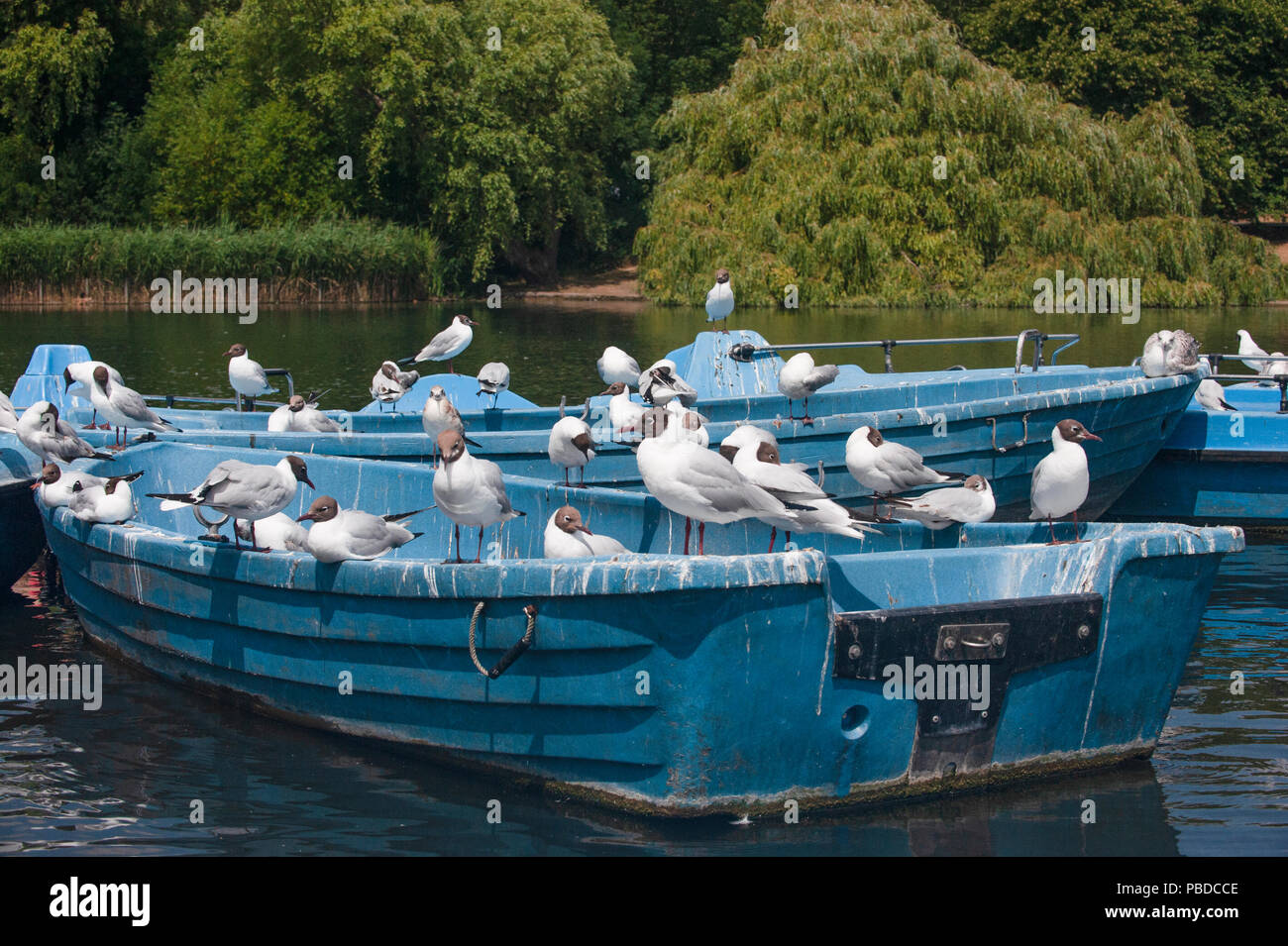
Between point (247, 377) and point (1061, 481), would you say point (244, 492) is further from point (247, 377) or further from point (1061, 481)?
point (247, 377)

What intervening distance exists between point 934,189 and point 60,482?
32869 millimetres

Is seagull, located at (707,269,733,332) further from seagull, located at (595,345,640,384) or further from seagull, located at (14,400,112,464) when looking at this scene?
seagull, located at (14,400,112,464)

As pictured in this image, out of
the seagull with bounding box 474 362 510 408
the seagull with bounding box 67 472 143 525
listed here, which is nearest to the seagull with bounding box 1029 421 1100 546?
the seagull with bounding box 67 472 143 525

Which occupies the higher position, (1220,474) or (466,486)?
(466,486)

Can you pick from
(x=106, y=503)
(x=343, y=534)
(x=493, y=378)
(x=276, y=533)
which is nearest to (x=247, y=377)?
(x=493, y=378)

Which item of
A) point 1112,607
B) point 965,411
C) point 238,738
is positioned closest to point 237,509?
point 238,738

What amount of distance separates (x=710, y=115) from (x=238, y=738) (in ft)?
122

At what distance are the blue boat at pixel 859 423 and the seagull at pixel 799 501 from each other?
465 cm

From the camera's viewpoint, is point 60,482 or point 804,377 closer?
point 60,482

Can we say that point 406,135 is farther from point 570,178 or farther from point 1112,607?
point 1112,607

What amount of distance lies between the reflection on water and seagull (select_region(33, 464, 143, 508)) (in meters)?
1.47

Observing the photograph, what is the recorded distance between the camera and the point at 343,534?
7871 millimetres

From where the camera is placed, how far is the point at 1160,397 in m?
14.2

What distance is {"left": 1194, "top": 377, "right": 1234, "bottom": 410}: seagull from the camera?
15.8 meters
